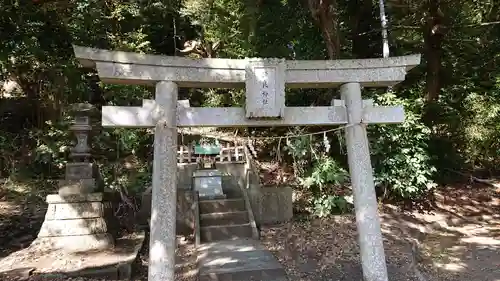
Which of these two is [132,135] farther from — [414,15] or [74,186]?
[414,15]

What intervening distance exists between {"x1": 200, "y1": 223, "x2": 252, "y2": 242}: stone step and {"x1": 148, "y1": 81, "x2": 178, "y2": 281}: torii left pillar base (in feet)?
12.3

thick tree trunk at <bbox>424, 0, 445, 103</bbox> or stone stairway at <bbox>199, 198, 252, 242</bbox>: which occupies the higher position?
thick tree trunk at <bbox>424, 0, 445, 103</bbox>

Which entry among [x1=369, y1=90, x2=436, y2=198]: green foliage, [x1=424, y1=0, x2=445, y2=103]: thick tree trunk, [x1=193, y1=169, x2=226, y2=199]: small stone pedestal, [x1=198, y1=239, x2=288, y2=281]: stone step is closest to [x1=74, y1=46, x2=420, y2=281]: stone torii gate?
[x1=198, y1=239, x2=288, y2=281]: stone step

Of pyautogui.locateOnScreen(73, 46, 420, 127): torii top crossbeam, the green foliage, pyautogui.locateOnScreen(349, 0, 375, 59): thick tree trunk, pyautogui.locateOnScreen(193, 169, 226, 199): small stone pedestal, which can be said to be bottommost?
pyautogui.locateOnScreen(193, 169, 226, 199): small stone pedestal

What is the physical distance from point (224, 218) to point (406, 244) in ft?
12.8

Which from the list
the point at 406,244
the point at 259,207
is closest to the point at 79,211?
the point at 259,207

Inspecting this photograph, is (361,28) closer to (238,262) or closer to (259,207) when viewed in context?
(259,207)

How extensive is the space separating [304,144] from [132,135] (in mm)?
5361

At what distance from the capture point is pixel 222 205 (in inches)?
360

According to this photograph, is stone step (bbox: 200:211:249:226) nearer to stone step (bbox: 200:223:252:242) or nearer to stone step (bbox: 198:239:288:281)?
stone step (bbox: 200:223:252:242)

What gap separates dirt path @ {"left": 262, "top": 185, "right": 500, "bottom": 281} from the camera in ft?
21.7

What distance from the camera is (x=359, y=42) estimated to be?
11.9 m

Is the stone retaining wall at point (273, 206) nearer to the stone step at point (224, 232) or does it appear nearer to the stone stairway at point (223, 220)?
the stone stairway at point (223, 220)

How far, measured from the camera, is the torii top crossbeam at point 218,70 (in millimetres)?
4504
